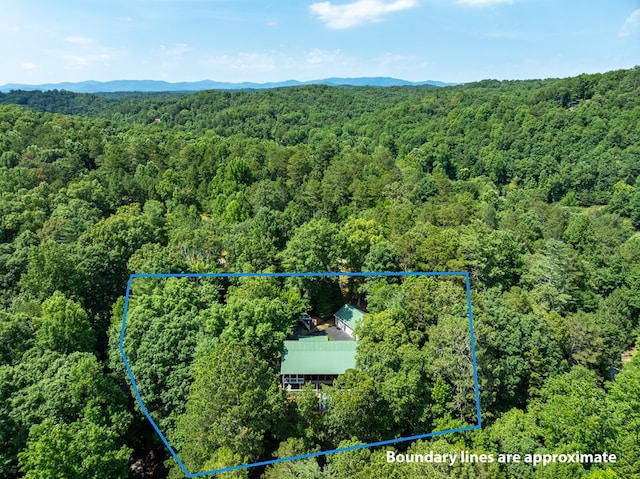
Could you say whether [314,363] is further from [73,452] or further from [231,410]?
[73,452]

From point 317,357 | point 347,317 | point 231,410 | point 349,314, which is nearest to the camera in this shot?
point 231,410

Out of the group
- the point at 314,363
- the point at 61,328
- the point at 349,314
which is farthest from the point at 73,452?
the point at 349,314

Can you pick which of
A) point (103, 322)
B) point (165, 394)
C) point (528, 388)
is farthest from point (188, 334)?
point (528, 388)

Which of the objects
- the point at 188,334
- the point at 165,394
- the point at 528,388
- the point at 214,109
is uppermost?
the point at 214,109

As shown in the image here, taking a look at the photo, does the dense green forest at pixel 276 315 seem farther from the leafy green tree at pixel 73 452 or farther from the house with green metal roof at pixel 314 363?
the house with green metal roof at pixel 314 363

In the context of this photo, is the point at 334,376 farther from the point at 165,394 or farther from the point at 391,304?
the point at 165,394

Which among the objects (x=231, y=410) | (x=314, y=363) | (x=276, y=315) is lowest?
(x=314, y=363)

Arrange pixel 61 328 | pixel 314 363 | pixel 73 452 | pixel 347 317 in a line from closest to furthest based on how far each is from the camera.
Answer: pixel 73 452 < pixel 314 363 < pixel 61 328 < pixel 347 317

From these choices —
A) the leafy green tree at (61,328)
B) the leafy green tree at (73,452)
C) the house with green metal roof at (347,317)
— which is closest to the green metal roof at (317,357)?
the house with green metal roof at (347,317)
